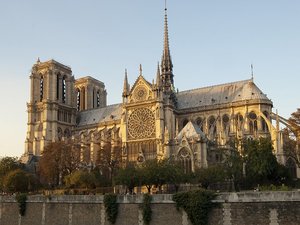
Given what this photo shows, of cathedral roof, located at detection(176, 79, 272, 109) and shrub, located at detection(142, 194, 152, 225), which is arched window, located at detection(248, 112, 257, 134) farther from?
shrub, located at detection(142, 194, 152, 225)

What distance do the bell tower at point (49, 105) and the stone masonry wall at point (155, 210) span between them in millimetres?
34056

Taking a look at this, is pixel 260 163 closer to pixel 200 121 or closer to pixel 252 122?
pixel 252 122

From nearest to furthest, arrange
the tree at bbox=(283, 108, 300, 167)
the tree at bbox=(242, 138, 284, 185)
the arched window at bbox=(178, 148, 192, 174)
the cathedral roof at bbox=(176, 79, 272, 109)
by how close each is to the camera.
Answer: the tree at bbox=(283, 108, 300, 167) → the tree at bbox=(242, 138, 284, 185) → the arched window at bbox=(178, 148, 192, 174) → the cathedral roof at bbox=(176, 79, 272, 109)

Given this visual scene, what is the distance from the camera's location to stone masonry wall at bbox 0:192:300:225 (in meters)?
28.6

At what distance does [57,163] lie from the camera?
209 ft

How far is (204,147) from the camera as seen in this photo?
5819 cm

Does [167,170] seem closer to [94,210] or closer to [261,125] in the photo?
[94,210]

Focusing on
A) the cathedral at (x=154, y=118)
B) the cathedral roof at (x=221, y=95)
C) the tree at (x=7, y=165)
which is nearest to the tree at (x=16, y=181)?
the tree at (x=7, y=165)

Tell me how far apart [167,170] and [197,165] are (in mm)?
11786

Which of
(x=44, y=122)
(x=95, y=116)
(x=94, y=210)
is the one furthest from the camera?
(x=95, y=116)

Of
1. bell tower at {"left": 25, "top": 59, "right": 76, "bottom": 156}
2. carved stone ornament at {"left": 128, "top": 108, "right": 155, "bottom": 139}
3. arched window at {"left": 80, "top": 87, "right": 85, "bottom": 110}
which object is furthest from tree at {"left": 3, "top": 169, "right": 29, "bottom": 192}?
arched window at {"left": 80, "top": 87, "right": 85, "bottom": 110}

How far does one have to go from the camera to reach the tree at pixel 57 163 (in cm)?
6347

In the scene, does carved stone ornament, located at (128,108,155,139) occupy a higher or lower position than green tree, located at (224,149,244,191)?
higher

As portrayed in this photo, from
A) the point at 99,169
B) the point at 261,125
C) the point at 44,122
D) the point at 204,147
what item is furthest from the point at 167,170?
the point at 44,122
